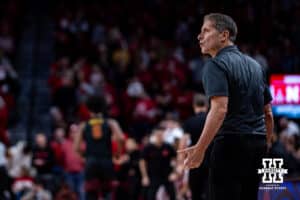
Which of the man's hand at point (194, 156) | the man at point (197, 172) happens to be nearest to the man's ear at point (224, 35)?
the man's hand at point (194, 156)

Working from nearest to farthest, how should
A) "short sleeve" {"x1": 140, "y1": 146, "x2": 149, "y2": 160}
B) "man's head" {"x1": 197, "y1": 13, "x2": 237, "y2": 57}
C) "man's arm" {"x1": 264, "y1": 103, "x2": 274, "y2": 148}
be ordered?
1. "man's head" {"x1": 197, "y1": 13, "x2": 237, "y2": 57}
2. "man's arm" {"x1": 264, "y1": 103, "x2": 274, "y2": 148}
3. "short sleeve" {"x1": 140, "y1": 146, "x2": 149, "y2": 160}

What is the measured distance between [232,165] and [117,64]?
1463cm

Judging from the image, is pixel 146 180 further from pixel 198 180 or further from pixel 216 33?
pixel 216 33

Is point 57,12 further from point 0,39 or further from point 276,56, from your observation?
point 276,56

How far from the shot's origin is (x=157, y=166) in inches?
535

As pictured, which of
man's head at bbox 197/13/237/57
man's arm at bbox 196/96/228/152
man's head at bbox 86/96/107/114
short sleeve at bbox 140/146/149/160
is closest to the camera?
man's arm at bbox 196/96/228/152

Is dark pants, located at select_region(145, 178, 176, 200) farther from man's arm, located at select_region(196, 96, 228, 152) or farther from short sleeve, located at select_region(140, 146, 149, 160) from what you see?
man's arm, located at select_region(196, 96, 228, 152)

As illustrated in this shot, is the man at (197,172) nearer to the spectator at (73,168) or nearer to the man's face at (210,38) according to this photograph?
the man's face at (210,38)

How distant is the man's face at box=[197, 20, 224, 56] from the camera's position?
222 inches

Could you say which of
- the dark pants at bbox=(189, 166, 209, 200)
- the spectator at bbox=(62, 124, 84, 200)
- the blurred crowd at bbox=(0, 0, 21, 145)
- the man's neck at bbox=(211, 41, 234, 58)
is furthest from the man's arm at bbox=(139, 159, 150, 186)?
the man's neck at bbox=(211, 41, 234, 58)

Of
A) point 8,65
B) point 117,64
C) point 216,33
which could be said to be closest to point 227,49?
point 216,33

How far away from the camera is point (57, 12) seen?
21328 mm

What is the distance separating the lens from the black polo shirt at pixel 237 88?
5.41 meters

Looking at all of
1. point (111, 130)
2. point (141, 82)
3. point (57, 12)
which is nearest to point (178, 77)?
point (141, 82)
